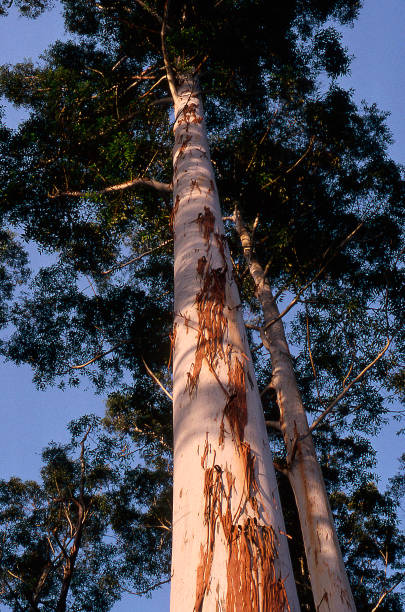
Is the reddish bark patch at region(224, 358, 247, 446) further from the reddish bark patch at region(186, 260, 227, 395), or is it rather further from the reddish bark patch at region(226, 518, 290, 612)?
the reddish bark patch at region(226, 518, 290, 612)

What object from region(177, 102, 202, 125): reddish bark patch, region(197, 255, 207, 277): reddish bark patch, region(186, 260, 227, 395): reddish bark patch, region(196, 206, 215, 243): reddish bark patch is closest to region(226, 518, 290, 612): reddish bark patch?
region(186, 260, 227, 395): reddish bark patch

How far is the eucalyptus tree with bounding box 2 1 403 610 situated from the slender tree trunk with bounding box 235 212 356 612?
3cm

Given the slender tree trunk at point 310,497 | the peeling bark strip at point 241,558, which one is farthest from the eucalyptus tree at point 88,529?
the peeling bark strip at point 241,558

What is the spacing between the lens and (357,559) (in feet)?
32.8

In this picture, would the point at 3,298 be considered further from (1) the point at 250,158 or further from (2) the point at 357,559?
(2) the point at 357,559

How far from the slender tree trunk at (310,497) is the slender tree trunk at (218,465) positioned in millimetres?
2036

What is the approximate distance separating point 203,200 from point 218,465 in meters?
2.04

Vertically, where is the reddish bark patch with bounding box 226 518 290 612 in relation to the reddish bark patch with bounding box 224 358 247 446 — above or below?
below

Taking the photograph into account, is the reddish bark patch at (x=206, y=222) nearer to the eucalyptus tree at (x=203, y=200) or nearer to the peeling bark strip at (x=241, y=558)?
the eucalyptus tree at (x=203, y=200)

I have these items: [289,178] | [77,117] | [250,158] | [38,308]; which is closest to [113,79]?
[77,117]

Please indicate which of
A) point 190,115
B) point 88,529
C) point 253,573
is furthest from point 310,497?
point 88,529

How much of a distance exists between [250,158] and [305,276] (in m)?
2.26

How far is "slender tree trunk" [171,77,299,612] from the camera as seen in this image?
4.01 feet

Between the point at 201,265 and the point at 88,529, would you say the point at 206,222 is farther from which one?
the point at 88,529
